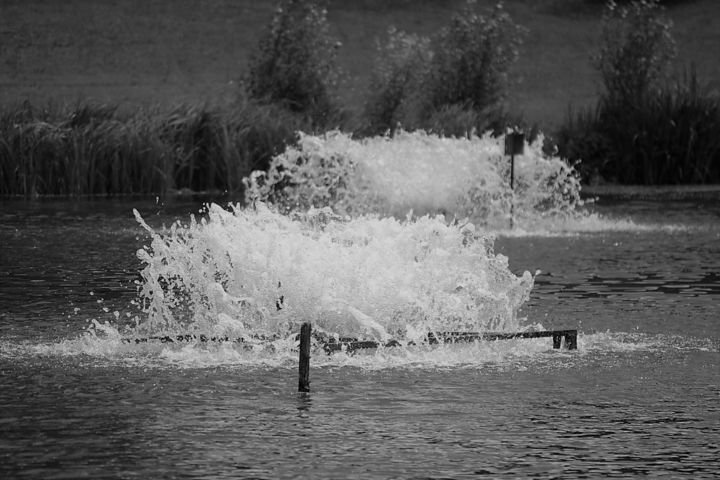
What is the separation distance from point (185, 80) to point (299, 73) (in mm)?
48837

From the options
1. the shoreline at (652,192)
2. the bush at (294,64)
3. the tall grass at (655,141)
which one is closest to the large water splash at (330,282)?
the shoreline at (652,192)

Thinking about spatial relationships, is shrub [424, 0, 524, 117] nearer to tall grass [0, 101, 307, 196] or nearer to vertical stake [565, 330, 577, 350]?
tall grass [0, 101, 307, 196]

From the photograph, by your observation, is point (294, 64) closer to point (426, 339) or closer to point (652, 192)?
point (652, 192)

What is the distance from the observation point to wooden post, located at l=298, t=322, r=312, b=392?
11.7 metres

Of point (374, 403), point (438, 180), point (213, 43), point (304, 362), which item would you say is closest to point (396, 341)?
point (304, 362)

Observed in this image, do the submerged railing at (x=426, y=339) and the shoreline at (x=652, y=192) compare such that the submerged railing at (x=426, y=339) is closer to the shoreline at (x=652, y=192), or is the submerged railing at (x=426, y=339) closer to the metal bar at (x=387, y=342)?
the metal bar at (x=387, y=342)

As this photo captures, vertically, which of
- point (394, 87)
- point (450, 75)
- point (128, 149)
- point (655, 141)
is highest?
point (450, 75)

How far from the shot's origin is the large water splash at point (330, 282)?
13.9 m

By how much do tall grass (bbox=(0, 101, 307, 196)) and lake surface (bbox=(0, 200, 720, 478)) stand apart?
73.0 feet

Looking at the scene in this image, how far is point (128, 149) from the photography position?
4097 centimetres

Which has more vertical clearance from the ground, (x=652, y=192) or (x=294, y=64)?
(x=294, y=64)

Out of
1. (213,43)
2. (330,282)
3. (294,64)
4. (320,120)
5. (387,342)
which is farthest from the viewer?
(213,43)

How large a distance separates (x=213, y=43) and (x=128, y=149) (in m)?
73.0

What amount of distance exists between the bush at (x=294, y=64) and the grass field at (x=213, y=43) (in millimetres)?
36986
